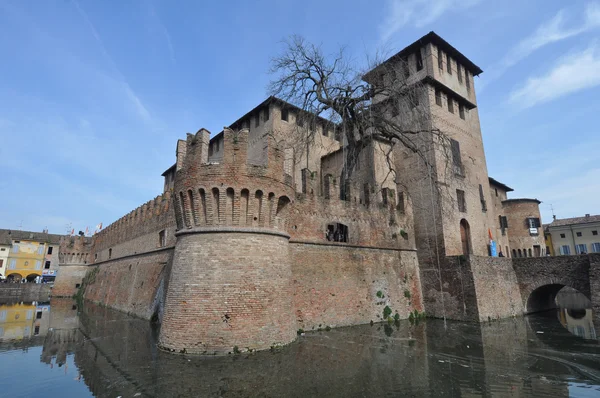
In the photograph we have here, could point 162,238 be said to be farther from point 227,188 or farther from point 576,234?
point 576,234

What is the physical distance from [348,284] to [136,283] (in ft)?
47.5

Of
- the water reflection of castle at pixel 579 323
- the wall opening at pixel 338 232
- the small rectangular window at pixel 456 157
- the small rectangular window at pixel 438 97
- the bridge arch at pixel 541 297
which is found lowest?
the water reflection of castle at pixel 579 323

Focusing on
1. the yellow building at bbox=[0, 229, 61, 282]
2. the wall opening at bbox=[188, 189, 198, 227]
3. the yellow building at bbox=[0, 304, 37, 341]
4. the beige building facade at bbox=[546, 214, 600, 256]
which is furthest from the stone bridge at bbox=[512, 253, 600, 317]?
the yellow building at bbox=[0, 229, 61, 282]

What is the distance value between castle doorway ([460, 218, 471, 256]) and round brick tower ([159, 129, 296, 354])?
14429mm

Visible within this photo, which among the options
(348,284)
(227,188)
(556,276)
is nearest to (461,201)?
(556,276)

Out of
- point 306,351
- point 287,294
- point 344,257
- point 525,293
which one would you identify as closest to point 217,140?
point 344,257

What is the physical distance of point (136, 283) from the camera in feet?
70.6

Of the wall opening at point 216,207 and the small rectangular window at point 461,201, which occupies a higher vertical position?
the small rectangular window at point 461,201

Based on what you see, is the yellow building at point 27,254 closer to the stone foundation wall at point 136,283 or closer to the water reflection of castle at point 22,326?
the stone foundation wall at point 136,283

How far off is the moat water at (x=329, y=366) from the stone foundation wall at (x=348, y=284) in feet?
2.84

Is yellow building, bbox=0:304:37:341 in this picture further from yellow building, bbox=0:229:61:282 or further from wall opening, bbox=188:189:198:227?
yellow building, bbox=0:229:61:282

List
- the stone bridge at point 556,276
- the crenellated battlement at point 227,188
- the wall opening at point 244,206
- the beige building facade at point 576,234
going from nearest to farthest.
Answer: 1. the crenellated battlement at point 227,188
2. the wall opening at point 244,206
3. the stone bridge at point 556,276
4. the beige building facade at point 576,234

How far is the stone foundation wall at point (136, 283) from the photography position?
17953 millimetres

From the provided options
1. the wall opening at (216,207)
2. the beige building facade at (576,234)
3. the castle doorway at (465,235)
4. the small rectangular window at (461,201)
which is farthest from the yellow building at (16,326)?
the beige building facade at (576,234)
